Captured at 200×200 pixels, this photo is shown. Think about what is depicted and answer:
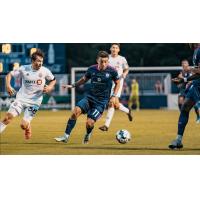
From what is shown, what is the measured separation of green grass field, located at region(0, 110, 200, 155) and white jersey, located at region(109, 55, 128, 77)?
0.83m

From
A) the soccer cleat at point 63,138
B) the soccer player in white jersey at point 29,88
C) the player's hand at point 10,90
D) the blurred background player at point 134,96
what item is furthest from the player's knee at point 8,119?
the blurred background player at point 134,96

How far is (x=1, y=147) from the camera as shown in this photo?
1182cm

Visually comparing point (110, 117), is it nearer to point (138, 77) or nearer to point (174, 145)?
point (174, 145)

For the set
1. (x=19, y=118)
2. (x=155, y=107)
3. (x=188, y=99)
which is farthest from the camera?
(x=155, y=107)

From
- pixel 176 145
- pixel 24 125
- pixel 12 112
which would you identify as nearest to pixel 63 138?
pixel 24 125

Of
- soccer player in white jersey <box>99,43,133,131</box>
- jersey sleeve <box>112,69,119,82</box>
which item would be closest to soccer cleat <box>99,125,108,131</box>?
soccer player in white jersey <box>99,43,133,131</box>

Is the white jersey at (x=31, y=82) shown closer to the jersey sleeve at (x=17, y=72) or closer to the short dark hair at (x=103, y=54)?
the jersey sleeve at (x=17, y=72)

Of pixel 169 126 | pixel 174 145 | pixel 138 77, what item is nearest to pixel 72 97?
pixel 138 77

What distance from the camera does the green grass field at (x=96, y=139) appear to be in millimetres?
11531

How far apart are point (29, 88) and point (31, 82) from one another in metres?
0.11

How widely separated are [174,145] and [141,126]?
227 centimetres

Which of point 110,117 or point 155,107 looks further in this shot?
point 155,107

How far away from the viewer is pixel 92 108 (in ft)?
39.6
